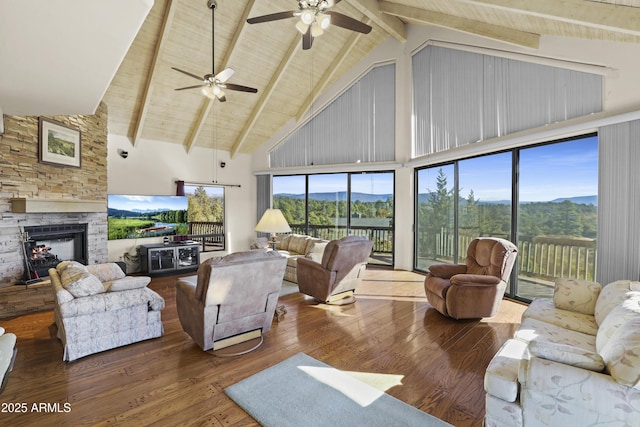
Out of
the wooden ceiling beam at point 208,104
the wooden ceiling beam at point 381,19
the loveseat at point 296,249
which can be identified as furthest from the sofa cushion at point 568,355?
the wooden ceiling beam at point 208,104

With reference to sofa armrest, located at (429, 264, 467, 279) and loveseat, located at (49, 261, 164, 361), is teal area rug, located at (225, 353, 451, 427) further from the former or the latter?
sofa armrest, located at (429, 264, 467, 279)

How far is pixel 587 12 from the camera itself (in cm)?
296

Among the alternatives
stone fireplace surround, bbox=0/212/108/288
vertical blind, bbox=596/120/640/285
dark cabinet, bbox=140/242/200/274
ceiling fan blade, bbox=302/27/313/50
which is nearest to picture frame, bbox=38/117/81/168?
stone fireplace surround, bbox=0/212/108/288

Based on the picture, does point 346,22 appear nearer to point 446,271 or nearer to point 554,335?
point 446,271

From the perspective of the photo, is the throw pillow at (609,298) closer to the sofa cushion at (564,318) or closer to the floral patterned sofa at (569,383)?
the sofa cushion at (564,318)

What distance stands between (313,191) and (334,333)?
507 cm

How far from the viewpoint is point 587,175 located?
155 inches

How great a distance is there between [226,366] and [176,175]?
19.2ft

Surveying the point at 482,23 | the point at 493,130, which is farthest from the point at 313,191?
the point at 482,23

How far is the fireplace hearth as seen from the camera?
4.40 m

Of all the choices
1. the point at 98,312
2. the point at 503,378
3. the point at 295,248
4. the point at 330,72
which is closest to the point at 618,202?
the point at 503,378

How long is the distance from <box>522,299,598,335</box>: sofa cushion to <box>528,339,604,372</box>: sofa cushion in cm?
115

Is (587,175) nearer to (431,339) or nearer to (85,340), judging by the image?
(431,339)

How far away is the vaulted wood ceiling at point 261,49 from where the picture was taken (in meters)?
3.45
